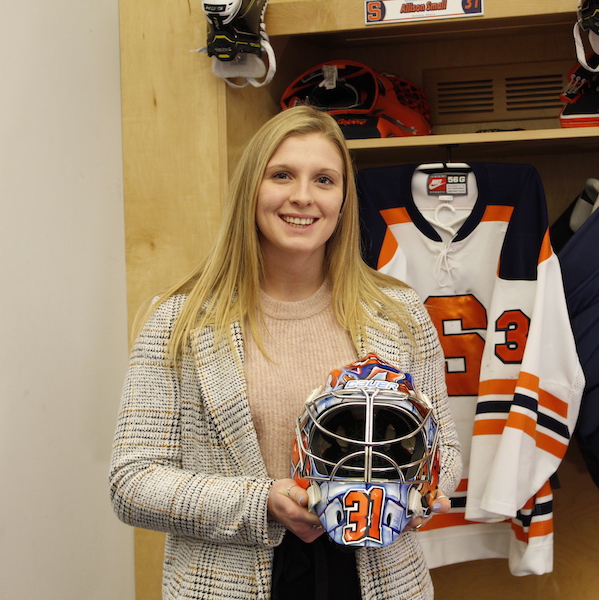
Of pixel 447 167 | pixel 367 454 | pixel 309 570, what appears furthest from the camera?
pixel 447 167

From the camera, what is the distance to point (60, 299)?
1691mm

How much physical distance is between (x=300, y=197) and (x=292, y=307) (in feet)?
0.65

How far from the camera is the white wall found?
152cm

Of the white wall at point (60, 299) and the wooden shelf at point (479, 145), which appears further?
the wooden shelf at point (479, 145)

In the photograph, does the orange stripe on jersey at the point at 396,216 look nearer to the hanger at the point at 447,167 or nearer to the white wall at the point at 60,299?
the hanger at the point at 447,167

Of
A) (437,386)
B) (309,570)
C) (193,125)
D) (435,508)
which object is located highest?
(193,125)

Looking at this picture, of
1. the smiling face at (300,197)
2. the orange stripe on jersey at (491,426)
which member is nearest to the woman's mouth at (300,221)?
the smiling face at (300,197)

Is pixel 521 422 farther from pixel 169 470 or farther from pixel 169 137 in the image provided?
pixel 169 137

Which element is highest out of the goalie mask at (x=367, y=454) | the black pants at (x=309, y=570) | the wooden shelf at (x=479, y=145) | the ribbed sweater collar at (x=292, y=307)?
the wooden shelf at (x=479, y=145)

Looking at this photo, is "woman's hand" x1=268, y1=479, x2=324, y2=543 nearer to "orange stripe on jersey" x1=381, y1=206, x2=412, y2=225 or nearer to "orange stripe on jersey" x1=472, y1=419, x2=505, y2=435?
"orange stripe on jersey" x1=472, y1=419, x2=505, y2=435

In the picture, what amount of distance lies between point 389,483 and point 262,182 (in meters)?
0.55

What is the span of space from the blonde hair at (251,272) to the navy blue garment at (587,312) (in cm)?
63

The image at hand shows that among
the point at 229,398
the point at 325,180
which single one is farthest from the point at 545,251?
the point at 229,398

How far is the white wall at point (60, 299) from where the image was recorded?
4.98 ft
